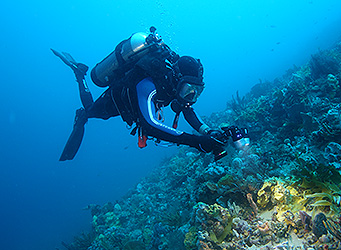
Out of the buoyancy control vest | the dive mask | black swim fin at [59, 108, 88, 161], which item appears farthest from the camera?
black swim fin at [59, 108, 88, 161]

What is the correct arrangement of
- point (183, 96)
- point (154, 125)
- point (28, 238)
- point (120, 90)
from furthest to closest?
1. point (28, 238)
2. point (120, 90)
3. point (183, 96)
4. point (154, 125)

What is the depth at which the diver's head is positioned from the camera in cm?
371

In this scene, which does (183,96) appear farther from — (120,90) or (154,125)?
(120,90)

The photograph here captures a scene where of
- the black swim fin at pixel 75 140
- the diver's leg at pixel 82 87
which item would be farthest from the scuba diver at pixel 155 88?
the black swim fin at pixel 75 140

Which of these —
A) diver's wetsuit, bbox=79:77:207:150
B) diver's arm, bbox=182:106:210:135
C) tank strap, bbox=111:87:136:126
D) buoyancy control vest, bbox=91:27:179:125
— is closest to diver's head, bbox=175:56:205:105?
buoyancy control vest, bbox=91:27:179:125

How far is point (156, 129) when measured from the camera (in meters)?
3.45

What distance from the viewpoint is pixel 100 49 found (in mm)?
145375

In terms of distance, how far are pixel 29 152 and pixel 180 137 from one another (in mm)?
127700

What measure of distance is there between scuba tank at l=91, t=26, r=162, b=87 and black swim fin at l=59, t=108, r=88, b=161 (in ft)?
5.65

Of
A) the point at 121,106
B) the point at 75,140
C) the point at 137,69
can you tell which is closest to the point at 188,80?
the point at 137,69

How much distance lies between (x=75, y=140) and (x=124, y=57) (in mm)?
3349

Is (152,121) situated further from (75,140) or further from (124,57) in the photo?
(75,140)

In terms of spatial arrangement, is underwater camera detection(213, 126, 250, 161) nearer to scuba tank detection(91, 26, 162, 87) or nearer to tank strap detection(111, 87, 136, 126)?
tank strap detection(111, 87, 136, 126)

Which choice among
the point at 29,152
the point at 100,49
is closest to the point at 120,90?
the point at 29,152
